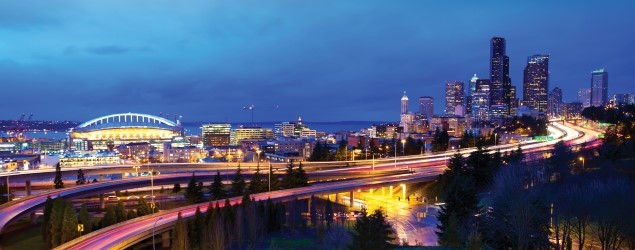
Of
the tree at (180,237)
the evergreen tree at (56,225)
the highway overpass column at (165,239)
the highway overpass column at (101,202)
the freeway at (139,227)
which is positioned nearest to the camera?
the tree at (180,237)

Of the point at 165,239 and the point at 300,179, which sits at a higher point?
the point at 300,179

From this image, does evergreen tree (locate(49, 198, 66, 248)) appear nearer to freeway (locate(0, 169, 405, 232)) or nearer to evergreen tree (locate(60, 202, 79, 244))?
evergreen tree (locate(60, 202, 79, 244))

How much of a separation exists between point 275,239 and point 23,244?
18.5m

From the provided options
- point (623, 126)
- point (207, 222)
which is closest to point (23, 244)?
point (207, 222)

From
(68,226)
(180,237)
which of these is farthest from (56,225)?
(180,237)

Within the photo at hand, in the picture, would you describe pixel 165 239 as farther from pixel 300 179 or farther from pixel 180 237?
pixel 300 179

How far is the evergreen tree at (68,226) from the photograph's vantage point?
33.7 metres

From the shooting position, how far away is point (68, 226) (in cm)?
3384

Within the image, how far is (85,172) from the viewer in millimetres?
71500

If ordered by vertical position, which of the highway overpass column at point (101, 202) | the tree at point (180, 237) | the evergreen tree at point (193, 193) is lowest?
the highway overpass column at point (101, 202)

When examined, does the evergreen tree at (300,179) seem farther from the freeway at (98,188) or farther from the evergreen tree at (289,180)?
the freeway at (98,188)

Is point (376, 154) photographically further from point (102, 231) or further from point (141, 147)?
point (141, 147)

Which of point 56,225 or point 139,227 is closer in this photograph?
point 56,225

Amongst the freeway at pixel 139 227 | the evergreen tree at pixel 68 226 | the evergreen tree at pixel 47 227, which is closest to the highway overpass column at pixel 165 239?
the freeway at pixel 139 227
